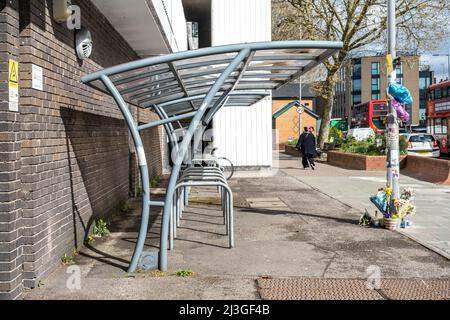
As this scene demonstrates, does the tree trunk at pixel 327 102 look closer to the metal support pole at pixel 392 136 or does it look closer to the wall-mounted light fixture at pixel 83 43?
the metal support pole at pixel 392 136

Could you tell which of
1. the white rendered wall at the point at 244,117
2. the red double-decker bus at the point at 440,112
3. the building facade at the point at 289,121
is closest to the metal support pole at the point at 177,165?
the white rendered wall at the point at 244,117

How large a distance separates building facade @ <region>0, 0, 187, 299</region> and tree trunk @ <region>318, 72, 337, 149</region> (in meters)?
19.6

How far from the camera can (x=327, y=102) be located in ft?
92.1

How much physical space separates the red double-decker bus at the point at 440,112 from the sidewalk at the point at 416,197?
10.6 meters

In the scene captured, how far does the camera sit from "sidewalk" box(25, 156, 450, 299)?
4.71m

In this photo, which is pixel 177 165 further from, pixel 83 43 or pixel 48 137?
pixel 83 43

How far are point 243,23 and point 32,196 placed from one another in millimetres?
12551

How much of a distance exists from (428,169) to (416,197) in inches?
200

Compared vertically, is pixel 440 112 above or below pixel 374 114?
below

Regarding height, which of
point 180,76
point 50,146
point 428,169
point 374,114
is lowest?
point 428,169

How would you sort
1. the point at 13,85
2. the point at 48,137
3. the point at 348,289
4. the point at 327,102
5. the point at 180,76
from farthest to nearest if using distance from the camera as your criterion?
the point at 327,102, the point at 180,76, the point at 48,137, the point at 348,289, the point at 13,85

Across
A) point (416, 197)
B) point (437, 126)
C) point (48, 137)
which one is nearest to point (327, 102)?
point (437, 126)

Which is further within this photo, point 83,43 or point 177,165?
point 83,43

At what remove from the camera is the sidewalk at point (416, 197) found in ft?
23.8
